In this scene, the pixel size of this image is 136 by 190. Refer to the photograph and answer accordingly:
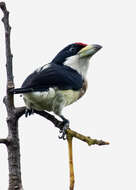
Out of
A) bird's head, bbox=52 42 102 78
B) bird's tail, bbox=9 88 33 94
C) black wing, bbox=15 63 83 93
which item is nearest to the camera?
bird's tail, bbox=9 88 33 94

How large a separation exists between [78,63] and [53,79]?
644mm

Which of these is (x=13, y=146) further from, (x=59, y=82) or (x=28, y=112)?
(x=59, y=82)

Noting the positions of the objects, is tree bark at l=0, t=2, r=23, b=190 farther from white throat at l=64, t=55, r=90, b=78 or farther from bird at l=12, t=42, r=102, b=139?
white throat at l=64, t=55, r=90, b=78

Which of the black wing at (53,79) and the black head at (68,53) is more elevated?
the black head at (68,53)

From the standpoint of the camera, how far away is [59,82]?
4.50 metres

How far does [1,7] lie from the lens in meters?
3.78

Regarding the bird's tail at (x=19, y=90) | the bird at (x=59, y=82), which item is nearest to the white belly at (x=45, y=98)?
the bird at (x=59, y=82)

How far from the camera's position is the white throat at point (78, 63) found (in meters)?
4.98

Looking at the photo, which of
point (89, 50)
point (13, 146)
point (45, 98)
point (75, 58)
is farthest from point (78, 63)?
point (13, 146)

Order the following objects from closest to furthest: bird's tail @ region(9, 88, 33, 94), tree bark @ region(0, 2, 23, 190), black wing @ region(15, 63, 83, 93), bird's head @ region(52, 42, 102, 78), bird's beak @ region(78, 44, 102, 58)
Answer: bird's tail @ region(9, 88, 33, 94)
tree bark @ region(0, 2, 23, 190)
black wing @ region(15, 63, 83, 93)
bird's beak @ region(78, 44, 102, 58)
bird's head @ region(52, 42, 102, 78)

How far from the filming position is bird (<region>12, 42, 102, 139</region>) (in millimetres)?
4355

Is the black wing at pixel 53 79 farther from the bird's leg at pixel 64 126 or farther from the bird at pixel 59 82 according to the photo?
the bird's leg at pixel 64 126

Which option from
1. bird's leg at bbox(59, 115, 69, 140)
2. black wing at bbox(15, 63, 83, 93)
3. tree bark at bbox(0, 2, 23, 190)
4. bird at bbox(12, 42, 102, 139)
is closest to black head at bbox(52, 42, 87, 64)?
bird at bbox(12, 42, 102, 139)

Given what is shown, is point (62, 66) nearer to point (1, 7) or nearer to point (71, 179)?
point (1, 7)
